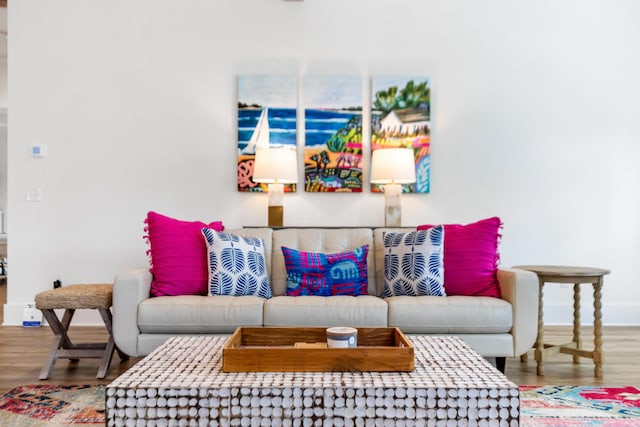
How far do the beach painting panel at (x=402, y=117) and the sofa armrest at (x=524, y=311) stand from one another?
1.57 m

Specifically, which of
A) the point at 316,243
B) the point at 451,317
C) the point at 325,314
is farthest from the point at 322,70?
the point at 451,317

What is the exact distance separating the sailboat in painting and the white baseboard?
1.77 metres

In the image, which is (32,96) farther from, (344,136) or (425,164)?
(425,164)

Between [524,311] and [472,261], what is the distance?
409 millimetres

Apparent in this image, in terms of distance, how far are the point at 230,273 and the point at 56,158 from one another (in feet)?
7.00

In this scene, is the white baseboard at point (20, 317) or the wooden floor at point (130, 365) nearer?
the wooden floor at point (130, 365)

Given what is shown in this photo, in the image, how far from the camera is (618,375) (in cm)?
288

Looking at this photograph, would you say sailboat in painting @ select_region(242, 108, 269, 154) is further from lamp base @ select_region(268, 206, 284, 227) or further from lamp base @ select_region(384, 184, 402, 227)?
lamp base @ select_region(384, 184, 402, 227)

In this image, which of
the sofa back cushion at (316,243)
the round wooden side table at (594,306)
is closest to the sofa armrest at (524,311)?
the round wooden side table at (594,306)

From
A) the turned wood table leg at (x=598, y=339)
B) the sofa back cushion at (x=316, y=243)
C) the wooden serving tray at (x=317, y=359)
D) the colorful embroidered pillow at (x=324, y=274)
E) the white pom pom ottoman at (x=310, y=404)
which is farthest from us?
the sofa back cushion at (x=316, y=243)

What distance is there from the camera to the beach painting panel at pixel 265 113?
13.7 ft

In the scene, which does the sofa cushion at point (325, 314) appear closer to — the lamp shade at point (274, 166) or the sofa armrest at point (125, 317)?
the sofa armrest at point (125, 317)

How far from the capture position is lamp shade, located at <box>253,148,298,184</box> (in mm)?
3764

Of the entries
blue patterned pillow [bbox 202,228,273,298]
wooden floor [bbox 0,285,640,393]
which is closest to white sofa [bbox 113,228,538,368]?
blue patterned pillow [bbox 202,228,273,298]
